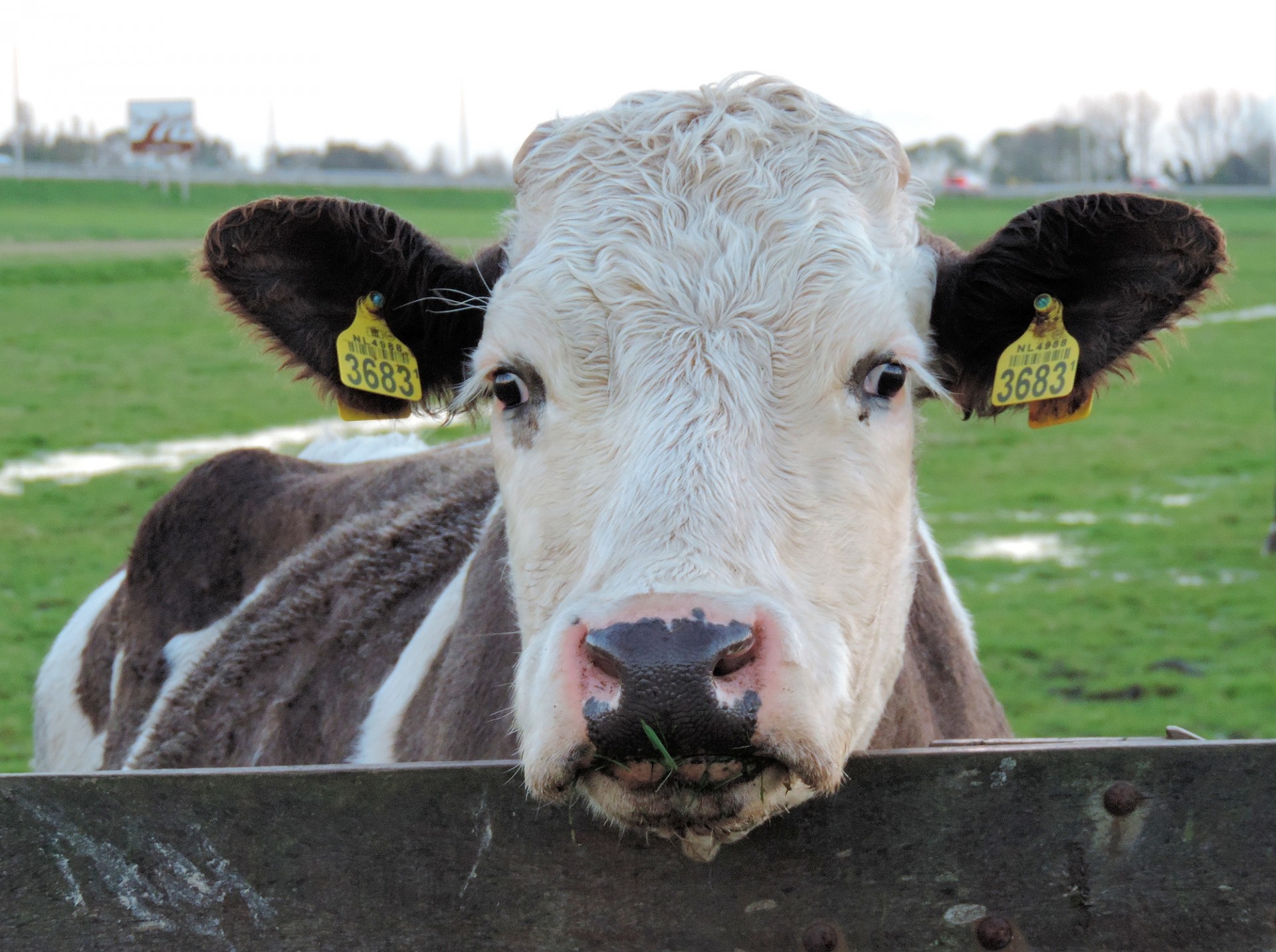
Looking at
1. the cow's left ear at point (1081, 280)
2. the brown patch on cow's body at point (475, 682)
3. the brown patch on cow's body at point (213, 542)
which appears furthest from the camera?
the brown patch on cow's body at point (213, 542)

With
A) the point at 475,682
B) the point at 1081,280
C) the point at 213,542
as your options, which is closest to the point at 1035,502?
the point at 213,542

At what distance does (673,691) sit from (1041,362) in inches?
55.7

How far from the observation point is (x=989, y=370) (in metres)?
2.90

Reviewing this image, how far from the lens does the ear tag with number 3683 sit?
3006 millimetres

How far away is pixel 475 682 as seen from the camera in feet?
9.97

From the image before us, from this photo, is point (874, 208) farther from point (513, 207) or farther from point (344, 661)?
point (344, 661)

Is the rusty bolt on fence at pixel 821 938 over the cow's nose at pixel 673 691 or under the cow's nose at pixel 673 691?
under

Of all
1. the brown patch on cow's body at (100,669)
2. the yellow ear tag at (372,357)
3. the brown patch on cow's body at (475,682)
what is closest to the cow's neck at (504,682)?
the brown patch on cow's body at (475,682)

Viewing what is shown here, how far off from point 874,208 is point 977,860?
56.3 inches

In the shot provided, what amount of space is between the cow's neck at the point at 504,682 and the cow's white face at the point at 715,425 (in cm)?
38

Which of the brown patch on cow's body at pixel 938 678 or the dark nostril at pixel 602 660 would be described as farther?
the brown patch on cow's body at pixel 938 678

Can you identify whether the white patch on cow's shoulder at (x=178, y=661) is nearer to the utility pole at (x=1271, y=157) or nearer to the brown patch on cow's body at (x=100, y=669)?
the brown patch on cow's body at (x=100, y=669)

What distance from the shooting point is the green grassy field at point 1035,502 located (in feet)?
23.9

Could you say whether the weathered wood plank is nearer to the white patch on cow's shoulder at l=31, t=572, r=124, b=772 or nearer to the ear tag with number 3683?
the ear tag with number 3683
